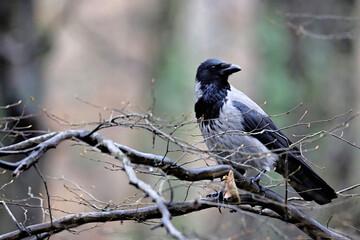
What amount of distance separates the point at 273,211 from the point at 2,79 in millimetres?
5507

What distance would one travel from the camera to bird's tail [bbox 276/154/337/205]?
525 centimetres

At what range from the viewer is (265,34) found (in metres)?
12.5

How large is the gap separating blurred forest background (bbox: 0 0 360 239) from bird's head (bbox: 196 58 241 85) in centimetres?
69

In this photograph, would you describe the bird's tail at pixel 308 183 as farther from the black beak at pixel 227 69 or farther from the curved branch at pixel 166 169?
the black beak at pixel 227 69

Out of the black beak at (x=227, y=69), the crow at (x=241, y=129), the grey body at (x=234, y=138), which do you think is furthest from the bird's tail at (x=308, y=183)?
the black beak at (x=227, y=69)

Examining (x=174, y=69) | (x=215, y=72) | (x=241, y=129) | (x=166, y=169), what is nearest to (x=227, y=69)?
(x=215, y=72)

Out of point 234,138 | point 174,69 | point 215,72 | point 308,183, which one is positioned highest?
point 215,72

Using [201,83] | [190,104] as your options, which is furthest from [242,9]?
[201,83]

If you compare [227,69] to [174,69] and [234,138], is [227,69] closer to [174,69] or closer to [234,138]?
[234,138]

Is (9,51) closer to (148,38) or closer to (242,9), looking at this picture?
(148,38)

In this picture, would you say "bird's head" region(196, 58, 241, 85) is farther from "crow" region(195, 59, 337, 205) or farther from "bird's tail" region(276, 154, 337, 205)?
"bird's tail" region(276, 154, 337, 205)

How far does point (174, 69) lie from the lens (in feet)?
56.0

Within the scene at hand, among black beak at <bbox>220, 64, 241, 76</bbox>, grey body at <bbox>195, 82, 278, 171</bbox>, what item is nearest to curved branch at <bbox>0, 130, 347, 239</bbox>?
grey body at <bbox>195, 82, 278, 171</bbox>

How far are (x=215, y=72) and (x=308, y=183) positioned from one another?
63.6 inches
